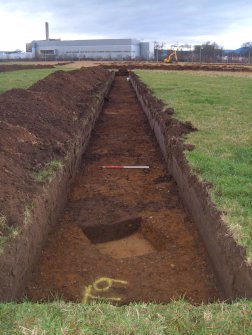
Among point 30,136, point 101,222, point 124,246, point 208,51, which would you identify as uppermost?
point 208,51

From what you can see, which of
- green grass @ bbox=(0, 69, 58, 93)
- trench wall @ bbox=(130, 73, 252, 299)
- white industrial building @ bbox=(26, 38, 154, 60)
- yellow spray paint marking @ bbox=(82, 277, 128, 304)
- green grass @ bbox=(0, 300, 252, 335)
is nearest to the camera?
green grass @ bbox=(0, 300, 252, 335)

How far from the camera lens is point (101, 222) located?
19.0 feet

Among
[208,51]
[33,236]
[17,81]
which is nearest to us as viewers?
[33,236]

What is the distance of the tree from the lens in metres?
76.8

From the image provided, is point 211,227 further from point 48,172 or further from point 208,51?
point 208,51

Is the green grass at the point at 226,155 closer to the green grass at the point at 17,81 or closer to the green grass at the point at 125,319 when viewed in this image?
the green grass at the point at 125,319

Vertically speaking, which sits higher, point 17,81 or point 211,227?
point 17,81

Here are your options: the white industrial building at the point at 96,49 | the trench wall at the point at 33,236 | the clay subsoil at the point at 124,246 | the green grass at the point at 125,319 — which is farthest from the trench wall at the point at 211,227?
the white industrial building at the point at 96,49

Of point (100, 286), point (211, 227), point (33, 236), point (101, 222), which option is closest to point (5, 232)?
point (33, 236)

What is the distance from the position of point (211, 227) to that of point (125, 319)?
7.27ft

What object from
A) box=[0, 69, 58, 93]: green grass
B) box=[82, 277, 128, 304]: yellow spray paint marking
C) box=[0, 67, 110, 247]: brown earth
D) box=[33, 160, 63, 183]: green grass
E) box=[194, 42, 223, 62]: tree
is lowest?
box=[82, 277, 128, 304]: yellow spray paint marking

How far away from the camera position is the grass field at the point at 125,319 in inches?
100

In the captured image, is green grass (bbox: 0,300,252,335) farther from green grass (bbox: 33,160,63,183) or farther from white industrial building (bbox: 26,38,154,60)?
white industrial building (bbox: 26,38,154,60)

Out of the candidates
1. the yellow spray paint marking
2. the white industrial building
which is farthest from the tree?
the yellow spray paint marking
